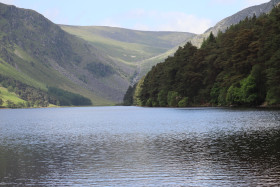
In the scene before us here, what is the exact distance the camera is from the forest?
106 metres

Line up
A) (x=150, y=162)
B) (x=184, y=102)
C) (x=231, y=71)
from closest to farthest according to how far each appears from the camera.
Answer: (x=150, y=162), (x=231, y=71), (x=184, y=102)

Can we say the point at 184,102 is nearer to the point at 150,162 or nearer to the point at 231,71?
the point at 231,71

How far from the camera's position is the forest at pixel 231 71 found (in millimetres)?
105812

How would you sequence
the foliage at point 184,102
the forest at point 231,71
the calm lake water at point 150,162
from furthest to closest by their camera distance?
1. the foliage at point 184,102
2. the forest at point 231,71
3. the calm lake water at point 150,162

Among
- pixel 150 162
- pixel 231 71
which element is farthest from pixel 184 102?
pixel 150 162

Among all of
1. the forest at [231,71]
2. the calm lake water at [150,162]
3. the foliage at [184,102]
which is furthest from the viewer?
the foliage at [184,102]

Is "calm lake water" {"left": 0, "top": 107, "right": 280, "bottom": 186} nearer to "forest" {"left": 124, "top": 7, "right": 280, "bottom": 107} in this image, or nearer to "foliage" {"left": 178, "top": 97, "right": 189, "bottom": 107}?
"forest" {"left": 124, "top": 7, "right": 280, "bottom": 107}

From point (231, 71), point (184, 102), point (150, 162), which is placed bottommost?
point (150, 162)

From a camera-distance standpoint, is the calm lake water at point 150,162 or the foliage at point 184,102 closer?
the calm lake water at point 150,162

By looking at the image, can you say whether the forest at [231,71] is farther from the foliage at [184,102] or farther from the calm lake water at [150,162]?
the calm lake water at [150,162]

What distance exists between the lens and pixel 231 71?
133 meters

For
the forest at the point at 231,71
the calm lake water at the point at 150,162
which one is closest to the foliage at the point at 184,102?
the forest at the point at 231,71

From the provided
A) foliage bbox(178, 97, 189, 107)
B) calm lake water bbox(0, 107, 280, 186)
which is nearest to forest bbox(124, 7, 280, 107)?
foliage bbox(178, 97, 189, 107)

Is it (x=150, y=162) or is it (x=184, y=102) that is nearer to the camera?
(x=150, y=162)
